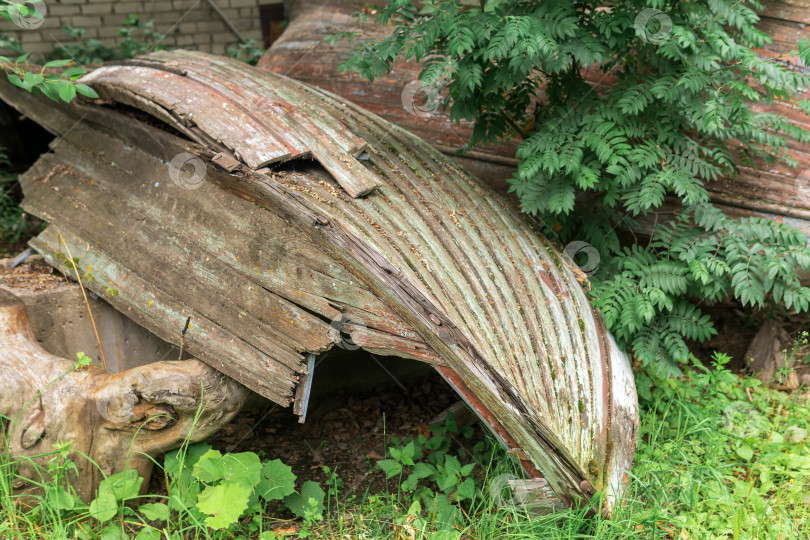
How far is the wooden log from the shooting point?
10.3 ft

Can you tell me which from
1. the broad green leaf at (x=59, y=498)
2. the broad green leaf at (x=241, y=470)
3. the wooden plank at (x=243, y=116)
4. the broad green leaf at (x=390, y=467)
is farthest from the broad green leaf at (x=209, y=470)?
the wooden plank at (x=243, y=116)

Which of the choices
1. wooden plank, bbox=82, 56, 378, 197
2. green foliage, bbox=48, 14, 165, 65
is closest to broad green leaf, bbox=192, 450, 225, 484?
wooden plank, bbox=82, 56, 378, 197

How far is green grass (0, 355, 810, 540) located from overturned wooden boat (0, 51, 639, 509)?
0.26 m

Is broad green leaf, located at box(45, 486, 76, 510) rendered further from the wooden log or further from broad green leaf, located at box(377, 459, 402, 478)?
broad green leaf, located at box(377, 459, 402, 478)

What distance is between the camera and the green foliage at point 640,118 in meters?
3.49

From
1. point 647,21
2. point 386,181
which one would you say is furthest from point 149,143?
point 647,21

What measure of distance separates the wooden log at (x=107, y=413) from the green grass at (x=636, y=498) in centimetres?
11

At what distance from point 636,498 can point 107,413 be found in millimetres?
2693

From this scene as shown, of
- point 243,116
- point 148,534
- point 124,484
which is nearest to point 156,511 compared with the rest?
point 148,534

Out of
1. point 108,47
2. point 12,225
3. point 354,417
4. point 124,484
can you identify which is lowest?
point 354,417

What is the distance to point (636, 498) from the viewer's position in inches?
124

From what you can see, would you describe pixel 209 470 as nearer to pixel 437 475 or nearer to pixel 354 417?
pixel 437 475

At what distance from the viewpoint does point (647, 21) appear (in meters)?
3.53

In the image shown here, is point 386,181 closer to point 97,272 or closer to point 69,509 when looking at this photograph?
point 97,272
